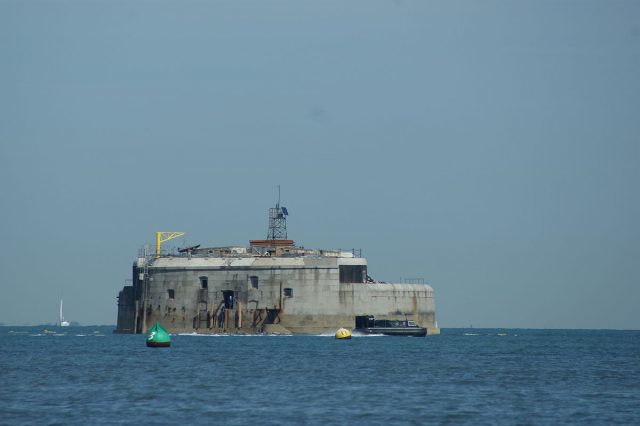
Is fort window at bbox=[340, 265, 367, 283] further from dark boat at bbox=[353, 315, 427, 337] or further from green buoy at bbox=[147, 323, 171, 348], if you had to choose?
green buoy at bbox=[147, 323, 171, 348]

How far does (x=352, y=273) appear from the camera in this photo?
12525 cm

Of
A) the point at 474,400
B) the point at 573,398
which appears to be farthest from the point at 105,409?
Answer: the point at 573,398

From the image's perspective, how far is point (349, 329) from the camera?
123625 millimetres

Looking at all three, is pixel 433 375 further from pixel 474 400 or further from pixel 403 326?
pixel 403 326

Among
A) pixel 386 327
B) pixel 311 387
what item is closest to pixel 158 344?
pixel 386 327

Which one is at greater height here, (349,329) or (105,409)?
(349,329)

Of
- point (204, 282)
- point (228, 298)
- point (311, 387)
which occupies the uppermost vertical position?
point (204, 282)

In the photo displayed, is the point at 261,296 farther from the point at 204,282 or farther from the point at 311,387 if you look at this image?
the point at 311,387

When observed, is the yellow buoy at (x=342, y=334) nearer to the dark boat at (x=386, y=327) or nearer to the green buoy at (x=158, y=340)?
the dark boat at (x=386, y=327)

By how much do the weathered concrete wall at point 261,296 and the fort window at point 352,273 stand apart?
62 centimetres

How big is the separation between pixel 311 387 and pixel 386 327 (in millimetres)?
63962

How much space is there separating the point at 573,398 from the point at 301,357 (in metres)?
31.2

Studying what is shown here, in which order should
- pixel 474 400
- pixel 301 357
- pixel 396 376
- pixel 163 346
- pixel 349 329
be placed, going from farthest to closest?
pixel 349 329
pixel 163 346
pixel 301 357
pixel 396 376
pixel 474 400

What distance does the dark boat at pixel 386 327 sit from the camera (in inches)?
4811
